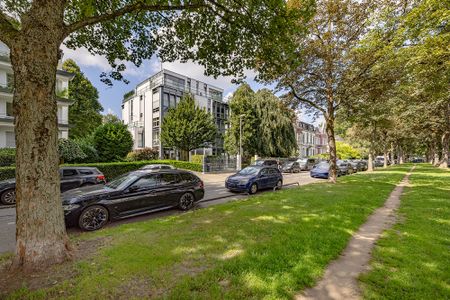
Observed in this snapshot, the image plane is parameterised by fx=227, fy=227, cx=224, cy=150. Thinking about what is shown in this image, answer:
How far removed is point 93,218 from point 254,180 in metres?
7.90

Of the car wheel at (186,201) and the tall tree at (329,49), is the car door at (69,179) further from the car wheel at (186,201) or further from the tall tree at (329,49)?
the tall tree at (329,49)

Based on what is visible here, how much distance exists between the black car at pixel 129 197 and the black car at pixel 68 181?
3.99m

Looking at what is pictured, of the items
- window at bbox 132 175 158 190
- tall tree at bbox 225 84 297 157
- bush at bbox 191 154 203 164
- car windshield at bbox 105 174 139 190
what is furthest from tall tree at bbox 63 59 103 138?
window at bbox 132 175 158 190

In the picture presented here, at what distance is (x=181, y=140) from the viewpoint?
27031 millimetres

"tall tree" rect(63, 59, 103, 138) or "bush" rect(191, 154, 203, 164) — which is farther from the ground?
"tall tree" rect(63, 59, 103, 138)

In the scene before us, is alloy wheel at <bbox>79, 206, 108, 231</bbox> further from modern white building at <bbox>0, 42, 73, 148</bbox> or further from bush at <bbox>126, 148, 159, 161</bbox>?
modern white building at <bbox>0, 42, 73, 148</bbox>

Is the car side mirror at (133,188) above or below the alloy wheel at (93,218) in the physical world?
above

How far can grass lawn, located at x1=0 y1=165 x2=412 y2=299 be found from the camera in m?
3.03

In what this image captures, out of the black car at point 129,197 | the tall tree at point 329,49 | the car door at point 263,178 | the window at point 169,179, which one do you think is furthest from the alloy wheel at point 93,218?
the tall tree at point 329,49

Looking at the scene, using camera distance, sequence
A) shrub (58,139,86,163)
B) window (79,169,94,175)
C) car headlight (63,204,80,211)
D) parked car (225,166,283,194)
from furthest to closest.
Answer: shrub (58,139,86,163)
parked car (225,166,283,194)
window (79,169,94,175)
car headlight (63,204,80,211)

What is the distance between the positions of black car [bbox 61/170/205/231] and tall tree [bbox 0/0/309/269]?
2585 millimetres

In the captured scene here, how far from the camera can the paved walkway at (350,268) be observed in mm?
3080

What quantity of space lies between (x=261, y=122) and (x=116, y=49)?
992 inches

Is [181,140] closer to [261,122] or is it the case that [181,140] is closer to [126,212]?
[261,122]
